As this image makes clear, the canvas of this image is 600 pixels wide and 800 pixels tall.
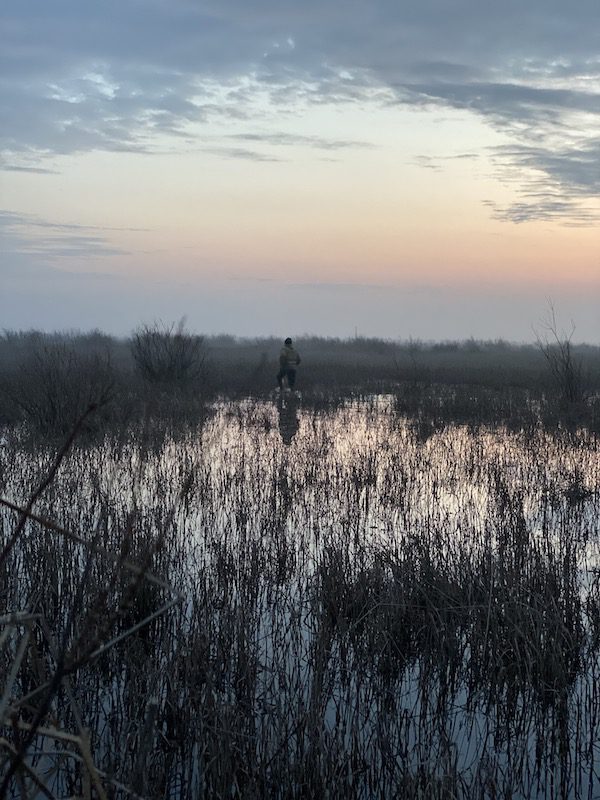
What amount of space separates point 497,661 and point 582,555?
255cm

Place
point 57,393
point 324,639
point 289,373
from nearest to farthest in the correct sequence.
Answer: point 324,639 → point 57,393 → point 289,373

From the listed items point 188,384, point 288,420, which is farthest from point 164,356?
point 288,420

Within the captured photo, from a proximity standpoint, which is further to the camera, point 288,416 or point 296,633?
point 288,416

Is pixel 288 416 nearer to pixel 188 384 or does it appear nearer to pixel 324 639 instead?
pixel 188 384

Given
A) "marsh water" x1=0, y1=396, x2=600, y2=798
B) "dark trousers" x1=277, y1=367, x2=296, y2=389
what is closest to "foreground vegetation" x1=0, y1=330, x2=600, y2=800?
"marsh water" x1=0, y1=396, x2=600, y2=798

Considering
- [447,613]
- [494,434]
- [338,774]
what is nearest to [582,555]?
[447,613]

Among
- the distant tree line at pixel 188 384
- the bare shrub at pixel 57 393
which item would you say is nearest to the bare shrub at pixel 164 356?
the distant tree line at pixel 188 384

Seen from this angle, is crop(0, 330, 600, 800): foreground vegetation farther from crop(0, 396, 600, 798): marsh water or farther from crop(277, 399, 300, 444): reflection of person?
crop(277, 399, 300, 444): reflection of person

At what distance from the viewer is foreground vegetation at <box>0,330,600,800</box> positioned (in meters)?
3.03

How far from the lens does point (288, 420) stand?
51.9 feet

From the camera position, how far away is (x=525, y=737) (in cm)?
367

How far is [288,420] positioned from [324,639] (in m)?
11.4

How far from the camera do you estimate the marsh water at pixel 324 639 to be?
3.20 m

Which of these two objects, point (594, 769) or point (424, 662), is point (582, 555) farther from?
point (594, 769)
